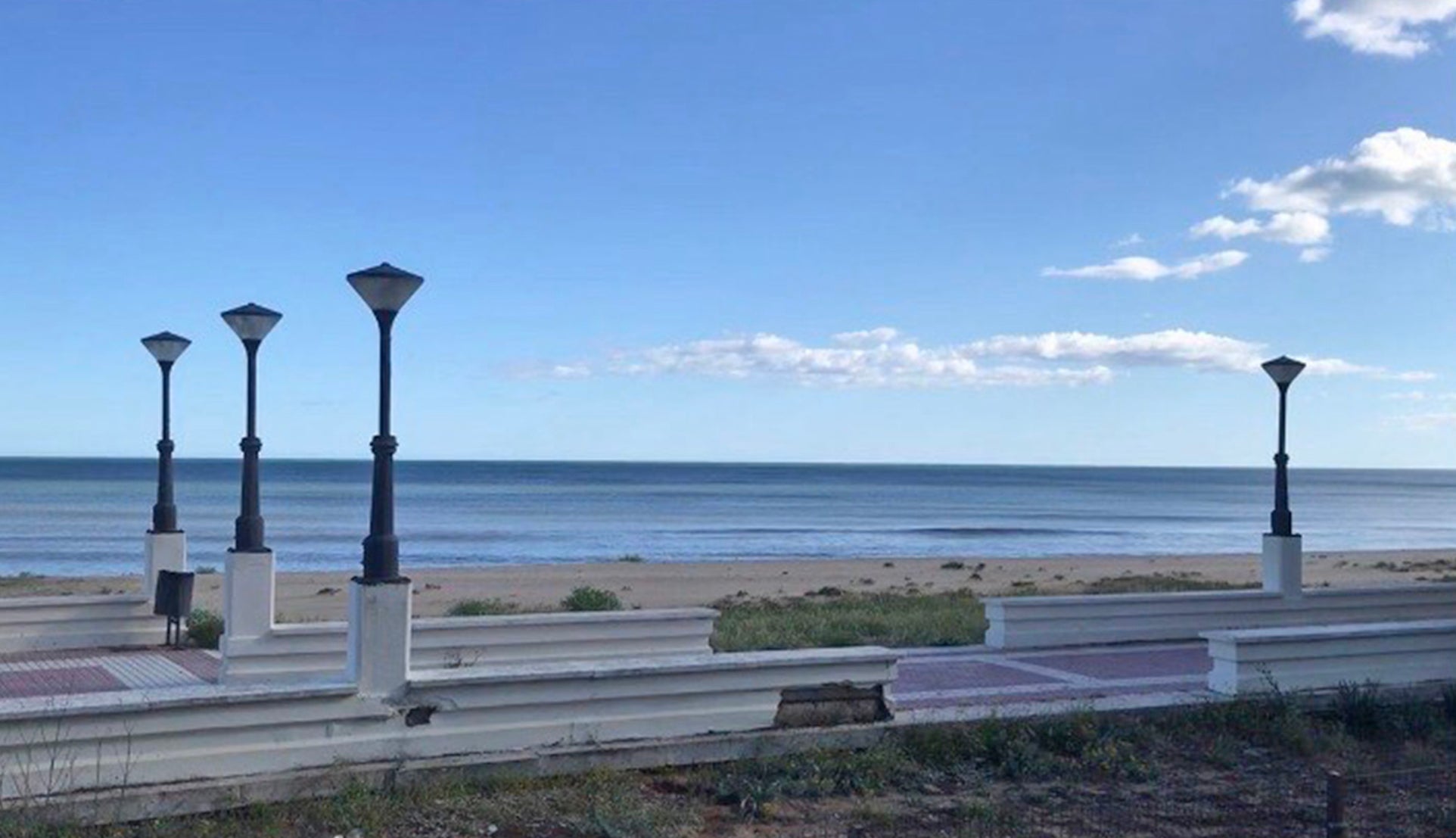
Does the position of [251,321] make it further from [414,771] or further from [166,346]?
[414,771]

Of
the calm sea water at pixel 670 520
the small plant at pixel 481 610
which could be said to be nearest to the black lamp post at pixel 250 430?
the small plant at pixel 481 610

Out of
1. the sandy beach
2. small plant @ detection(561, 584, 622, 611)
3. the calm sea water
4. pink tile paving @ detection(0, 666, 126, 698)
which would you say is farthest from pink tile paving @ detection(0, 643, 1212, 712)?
the calm sea water

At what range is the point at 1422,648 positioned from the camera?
11117mm

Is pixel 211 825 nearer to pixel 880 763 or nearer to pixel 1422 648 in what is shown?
pixel 880 763

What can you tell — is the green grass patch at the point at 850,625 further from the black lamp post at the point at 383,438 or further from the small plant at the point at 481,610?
the black lamp post at the point at 383,438

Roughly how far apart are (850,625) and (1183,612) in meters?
3.72

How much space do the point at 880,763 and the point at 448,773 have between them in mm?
2502

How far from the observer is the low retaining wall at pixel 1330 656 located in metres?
10.4

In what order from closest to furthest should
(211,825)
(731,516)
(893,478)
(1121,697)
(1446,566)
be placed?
(211,825)
(1121,697)
(1446,566)
(731,516)
(893,478)

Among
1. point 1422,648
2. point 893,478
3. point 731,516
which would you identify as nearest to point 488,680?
point 1422,648

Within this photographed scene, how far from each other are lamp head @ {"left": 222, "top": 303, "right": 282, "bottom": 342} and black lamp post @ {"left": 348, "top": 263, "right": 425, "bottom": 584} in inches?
137

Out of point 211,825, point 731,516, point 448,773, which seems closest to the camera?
point 211,825

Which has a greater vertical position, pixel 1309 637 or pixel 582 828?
pixel 1309 637

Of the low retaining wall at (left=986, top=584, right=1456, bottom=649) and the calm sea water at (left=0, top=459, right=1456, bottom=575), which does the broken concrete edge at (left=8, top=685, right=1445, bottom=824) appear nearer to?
the low retaining wall at (left=986, top=584, right=1456, bottom=649)
